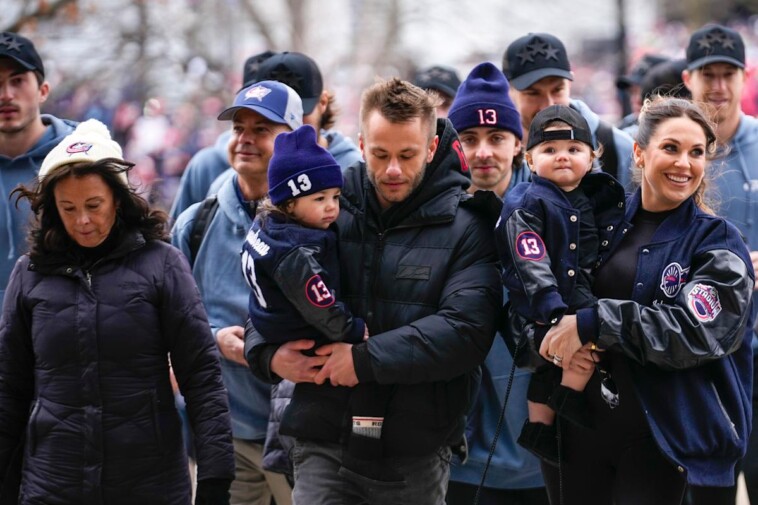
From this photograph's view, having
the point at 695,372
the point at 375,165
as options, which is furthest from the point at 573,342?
the point at 375,165

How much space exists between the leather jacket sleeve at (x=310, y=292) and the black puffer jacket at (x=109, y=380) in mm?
664

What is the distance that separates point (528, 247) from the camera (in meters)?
4.61

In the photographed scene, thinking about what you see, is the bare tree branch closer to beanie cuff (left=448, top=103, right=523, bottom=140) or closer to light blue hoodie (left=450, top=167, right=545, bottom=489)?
beanie cuff (left=448, top=103, right=523, bottom=140)

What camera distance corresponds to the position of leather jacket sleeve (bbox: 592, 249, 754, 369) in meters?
4.41

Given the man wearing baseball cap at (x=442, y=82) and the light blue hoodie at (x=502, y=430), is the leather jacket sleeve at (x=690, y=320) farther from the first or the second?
the man wearing baseball cap at (x=442, y=82)

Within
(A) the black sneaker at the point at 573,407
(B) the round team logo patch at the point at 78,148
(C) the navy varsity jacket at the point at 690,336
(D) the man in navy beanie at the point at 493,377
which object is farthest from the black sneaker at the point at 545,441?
(B) the round team logo patch at the point at 78,148

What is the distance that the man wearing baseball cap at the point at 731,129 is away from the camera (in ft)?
20.6

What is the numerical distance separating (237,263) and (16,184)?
1.38 m

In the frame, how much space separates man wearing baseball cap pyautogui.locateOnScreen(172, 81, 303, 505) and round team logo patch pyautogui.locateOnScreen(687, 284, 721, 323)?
86.1 inches

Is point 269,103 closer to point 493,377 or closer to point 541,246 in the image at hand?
point 493,377

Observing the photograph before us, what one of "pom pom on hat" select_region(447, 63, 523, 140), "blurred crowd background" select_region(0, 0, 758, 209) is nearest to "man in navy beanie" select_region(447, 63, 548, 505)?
"pom pom on hat" select_region(447, 63, 523, 140)

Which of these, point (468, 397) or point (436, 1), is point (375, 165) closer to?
point (468, 397)

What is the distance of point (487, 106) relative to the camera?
218 inches

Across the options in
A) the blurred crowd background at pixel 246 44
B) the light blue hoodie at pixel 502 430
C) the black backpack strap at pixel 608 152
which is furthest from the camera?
the blurred crowd background at pixel 246 44
